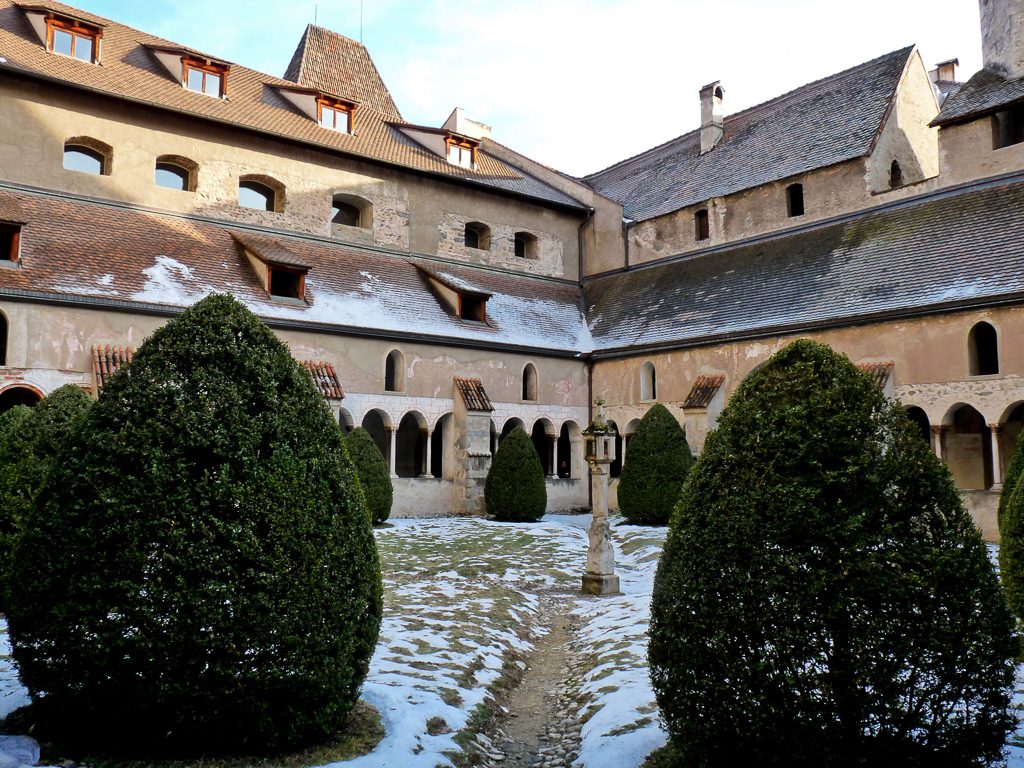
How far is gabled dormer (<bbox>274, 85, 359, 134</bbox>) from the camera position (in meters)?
23.5

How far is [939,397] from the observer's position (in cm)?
1712

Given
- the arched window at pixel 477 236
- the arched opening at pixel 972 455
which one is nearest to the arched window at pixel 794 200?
the arched opening at pixel 972 455

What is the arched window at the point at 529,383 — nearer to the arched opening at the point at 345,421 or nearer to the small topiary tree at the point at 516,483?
the small topiary tree at the point at 516,483

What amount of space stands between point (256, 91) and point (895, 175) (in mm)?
18057

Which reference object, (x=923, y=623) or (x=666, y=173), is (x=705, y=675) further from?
(x=666, y=173)

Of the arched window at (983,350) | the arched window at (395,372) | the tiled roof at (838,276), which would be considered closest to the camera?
the arched window at (983,350)

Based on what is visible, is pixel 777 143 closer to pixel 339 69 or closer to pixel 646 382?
pixel 646 382

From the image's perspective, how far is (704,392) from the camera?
67.4 ft

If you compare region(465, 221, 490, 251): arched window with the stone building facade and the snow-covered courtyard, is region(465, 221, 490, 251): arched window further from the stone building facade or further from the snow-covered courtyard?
the snow-covered courtyard

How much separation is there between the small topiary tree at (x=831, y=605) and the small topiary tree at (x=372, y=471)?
1354 cm

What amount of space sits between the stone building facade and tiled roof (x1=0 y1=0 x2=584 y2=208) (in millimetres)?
109

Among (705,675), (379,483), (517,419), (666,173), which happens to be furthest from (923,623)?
(666,173)

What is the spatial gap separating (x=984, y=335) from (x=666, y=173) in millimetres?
13232

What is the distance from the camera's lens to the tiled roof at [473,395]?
827 inches
